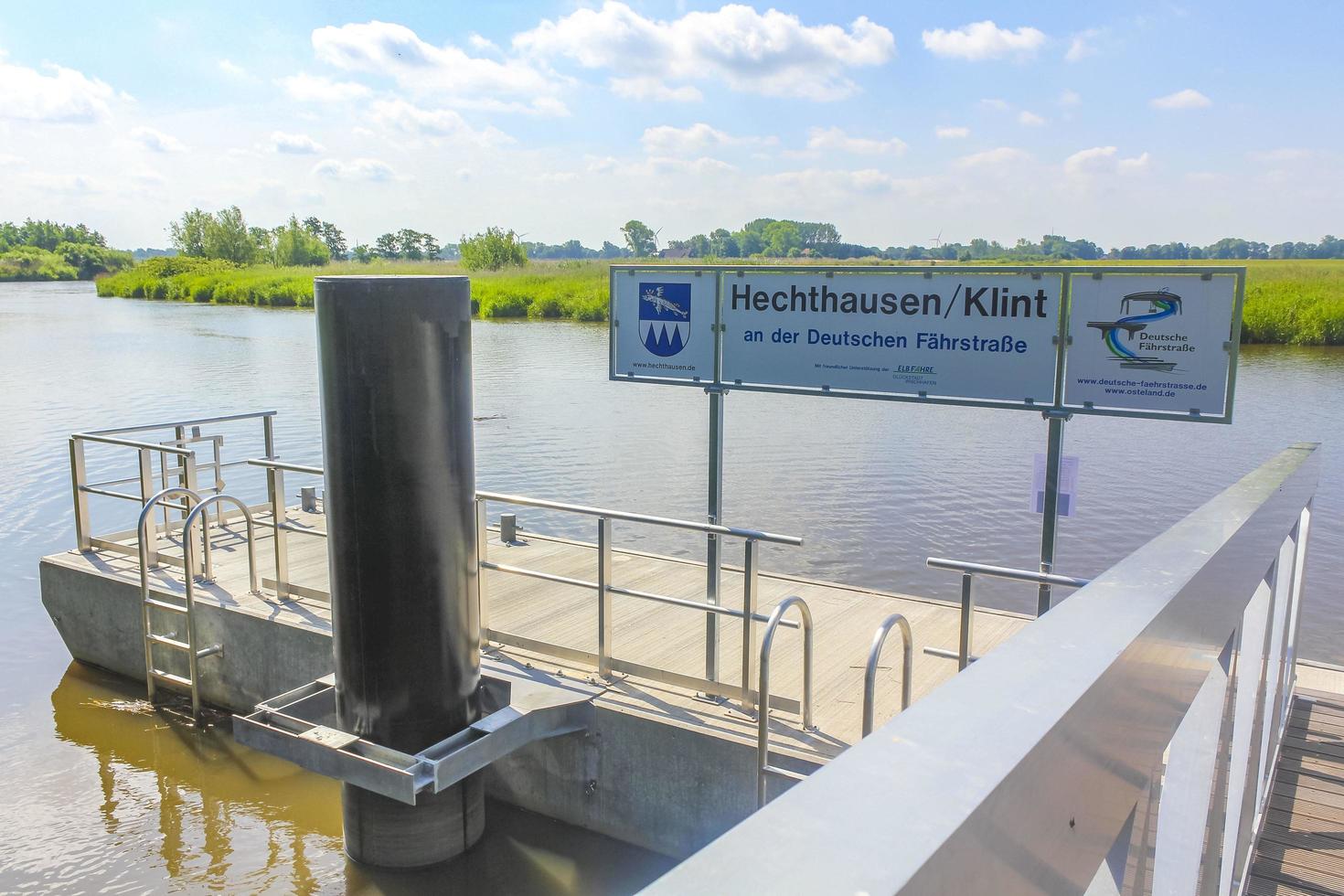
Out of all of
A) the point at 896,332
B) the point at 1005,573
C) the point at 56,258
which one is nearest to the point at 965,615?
the point at 1005,573

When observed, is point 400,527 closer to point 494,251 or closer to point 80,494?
point 80,494

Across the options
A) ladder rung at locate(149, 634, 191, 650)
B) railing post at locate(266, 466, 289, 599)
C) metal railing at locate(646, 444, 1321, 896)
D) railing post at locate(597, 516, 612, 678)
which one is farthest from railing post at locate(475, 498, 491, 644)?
metal railing at locate(646, 444, 1321, 896)

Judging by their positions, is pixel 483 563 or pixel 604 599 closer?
pixel 604 599

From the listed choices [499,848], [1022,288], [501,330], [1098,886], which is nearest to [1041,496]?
[1022,288]

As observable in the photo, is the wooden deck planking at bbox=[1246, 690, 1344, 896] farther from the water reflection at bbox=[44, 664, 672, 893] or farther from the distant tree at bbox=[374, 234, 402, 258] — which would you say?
the distant tree at bbox=[374, 234, 402, 258]

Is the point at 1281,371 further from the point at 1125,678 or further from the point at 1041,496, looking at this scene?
the point at 1125,678

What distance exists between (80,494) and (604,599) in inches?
Result: 194

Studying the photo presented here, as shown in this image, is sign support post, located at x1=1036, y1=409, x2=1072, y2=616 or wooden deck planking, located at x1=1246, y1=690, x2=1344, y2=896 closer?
wooden deck planking, located at x1=1246, y1=690, x2=1344, y2=896

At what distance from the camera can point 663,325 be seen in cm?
658

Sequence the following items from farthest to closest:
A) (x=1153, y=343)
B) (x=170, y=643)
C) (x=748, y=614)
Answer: (x=170, y=643) < (x=748, y=614) < (x=1153, y=343)

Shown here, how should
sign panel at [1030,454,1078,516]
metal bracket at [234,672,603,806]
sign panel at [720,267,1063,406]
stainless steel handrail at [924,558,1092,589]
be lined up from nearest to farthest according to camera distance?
stainless steel handrail at [924,558,1092,589] → metal bracket at [234,672,603,806] → sign panel at [720,267,1063,406] → sign panel at [1030,454,1078,516]

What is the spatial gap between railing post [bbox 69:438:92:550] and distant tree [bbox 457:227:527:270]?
68.4 m

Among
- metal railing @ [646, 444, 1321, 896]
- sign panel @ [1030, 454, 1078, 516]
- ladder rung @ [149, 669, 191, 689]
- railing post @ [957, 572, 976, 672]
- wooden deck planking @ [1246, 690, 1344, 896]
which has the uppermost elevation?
metal railing @ [646, 444, 1321, 896]

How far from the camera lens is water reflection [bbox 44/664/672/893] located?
5.55m
